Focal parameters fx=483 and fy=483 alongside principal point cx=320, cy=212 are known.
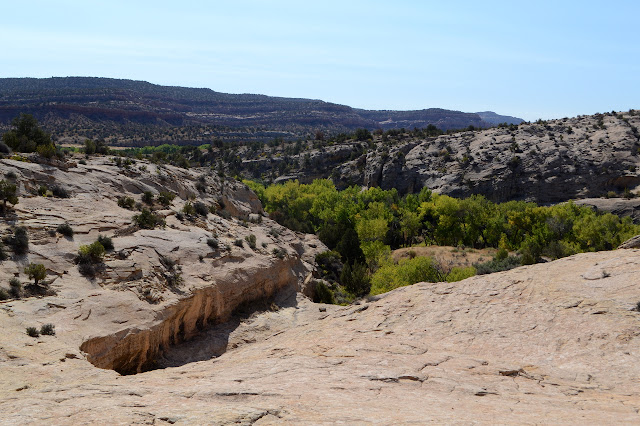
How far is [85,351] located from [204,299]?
27.5ft

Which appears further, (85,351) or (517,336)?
(85,351)

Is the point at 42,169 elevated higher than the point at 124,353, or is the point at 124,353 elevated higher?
the point at 42,169

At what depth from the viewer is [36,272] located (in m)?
18.4

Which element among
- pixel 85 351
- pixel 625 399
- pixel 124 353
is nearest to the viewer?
pixel 625 399

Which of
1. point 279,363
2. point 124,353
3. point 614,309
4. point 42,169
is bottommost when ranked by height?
point 124,353

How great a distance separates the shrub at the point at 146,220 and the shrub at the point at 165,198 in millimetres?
4346

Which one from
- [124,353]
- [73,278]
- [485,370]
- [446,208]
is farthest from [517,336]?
[446,208]

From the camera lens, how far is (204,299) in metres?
24.1

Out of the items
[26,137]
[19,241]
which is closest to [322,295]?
[19,241]

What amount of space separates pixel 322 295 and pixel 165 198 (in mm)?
13331

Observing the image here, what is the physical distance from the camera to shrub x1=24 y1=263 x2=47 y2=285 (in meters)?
18.4

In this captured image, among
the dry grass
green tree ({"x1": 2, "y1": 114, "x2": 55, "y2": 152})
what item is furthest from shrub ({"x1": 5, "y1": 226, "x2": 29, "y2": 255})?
the dry grass

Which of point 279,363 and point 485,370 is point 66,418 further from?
point 485,370

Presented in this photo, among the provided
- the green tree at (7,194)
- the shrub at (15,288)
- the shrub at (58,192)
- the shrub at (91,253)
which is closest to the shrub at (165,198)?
the shrub at (58,192)
